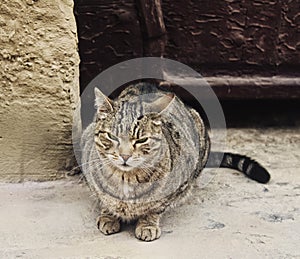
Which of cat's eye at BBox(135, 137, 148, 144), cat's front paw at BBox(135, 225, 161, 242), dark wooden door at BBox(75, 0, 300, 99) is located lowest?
cat's front paw at BBox(135, 225, 161, 242)

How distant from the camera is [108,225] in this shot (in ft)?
7.13

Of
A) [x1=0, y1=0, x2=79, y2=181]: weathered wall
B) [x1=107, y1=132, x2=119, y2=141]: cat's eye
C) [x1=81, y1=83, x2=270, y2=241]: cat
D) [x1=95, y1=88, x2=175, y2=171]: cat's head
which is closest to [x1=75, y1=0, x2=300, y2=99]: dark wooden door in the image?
[x1=0, y1=0, x2=79, y2=181]: weathered wall

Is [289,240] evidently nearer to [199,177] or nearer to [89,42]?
[199,177]

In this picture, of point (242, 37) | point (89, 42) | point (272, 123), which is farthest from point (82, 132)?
point (272, 123)

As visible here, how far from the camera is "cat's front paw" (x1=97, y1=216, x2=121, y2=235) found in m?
2.16

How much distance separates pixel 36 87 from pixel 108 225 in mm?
620

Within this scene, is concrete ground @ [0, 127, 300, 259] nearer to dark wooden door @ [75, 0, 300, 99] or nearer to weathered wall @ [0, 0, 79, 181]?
weathered wall @ [0, 0, 79, 181]

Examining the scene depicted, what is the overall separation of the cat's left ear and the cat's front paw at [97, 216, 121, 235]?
404 mm

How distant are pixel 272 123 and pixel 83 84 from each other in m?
1.00

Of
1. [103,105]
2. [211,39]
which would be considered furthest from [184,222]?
[211,39]

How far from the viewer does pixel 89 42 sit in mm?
2758

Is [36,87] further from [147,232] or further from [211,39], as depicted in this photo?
[211,39]

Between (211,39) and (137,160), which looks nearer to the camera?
(137,160)

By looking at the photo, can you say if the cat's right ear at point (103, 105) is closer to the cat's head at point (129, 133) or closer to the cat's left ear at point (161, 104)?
the cat's head at point (129, 133)
